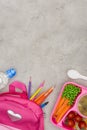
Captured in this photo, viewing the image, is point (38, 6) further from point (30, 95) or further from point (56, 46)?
point (30, 95)

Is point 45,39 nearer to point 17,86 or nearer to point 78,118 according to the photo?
point 17,86

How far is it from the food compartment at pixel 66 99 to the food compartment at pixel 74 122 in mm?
21

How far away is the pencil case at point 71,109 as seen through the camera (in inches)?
49.0

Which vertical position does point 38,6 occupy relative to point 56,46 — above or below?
above

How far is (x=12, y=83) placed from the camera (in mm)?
1292

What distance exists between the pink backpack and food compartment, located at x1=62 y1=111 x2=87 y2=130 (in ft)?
0.28

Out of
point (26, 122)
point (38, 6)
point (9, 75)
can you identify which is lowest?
point (26, 122)

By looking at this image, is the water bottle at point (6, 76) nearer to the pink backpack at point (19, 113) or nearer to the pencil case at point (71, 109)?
the pink backpack at point (19, 113)

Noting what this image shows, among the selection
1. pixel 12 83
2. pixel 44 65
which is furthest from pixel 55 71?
pixel 12 83

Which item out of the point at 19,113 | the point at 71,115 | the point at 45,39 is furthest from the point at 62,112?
the point at 45,39

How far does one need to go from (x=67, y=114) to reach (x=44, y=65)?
18 centimetres

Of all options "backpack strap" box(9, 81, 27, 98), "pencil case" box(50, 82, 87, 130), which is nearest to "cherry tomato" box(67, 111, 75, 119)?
"pencil case" box(50, 82, 87, 130)

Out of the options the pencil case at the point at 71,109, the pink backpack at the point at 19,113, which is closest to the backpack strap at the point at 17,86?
the pink backpack at the point at 19,113

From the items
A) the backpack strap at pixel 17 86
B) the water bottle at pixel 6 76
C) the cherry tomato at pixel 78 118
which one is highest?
the water bottle at pixel 6 76
